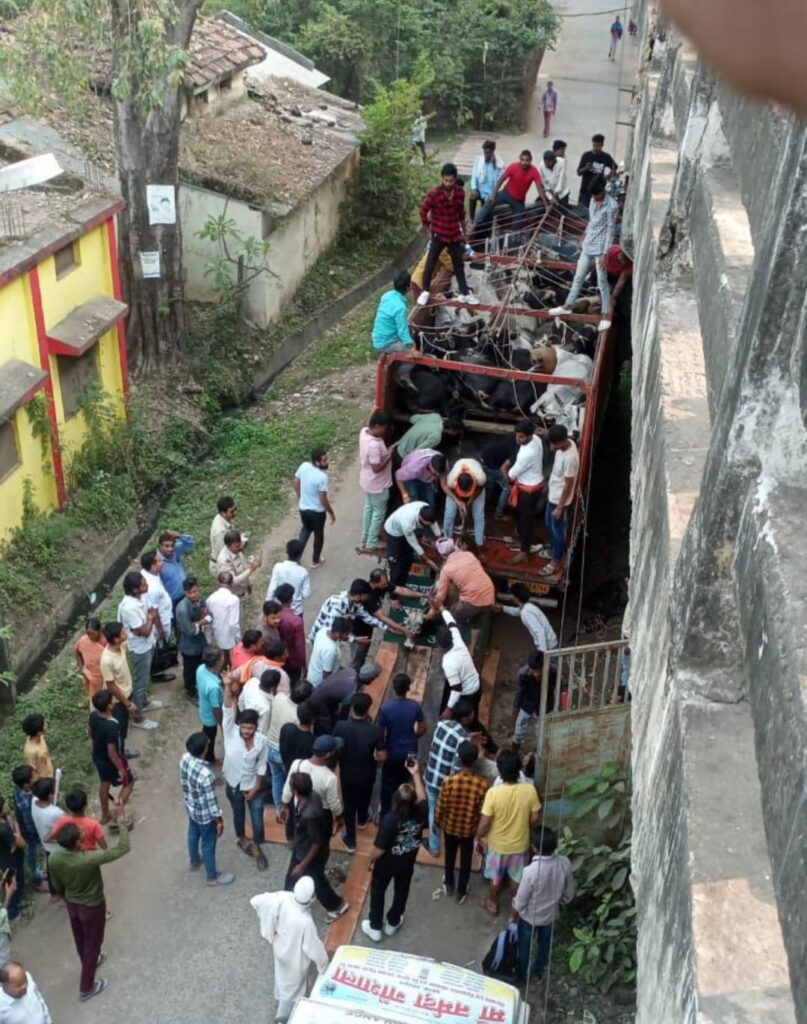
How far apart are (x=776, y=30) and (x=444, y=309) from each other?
10567 millimetres

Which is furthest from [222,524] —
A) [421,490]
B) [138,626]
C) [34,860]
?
[34,860]

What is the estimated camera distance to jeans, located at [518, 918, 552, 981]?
6844 mm

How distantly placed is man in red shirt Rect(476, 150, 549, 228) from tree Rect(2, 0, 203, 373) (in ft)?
12.9

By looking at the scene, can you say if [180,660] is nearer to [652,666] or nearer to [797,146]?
[652,666]

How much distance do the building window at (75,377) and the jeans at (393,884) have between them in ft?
22.1

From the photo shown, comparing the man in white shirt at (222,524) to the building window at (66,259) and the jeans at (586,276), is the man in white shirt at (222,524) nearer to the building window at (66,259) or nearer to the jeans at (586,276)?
the building window at (66,259)

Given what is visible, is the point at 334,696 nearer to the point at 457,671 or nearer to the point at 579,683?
the point at 457,671

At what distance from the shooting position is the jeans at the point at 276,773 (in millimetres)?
7684

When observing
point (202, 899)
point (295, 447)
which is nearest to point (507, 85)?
point (295, 447)

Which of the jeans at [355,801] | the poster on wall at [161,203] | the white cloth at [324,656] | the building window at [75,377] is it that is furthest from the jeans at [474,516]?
the poster on wall at [161,203]

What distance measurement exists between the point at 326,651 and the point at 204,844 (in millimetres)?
1546

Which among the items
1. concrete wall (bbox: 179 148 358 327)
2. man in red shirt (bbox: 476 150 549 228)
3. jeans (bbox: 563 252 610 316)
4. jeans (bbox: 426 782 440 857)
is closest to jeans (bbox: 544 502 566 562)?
jeans (bbox: 563 252 610 316)

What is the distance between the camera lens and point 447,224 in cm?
1155

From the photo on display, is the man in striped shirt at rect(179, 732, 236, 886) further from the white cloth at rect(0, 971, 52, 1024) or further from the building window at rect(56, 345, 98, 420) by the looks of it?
the building window at rect(56, 345, 98, 420)
